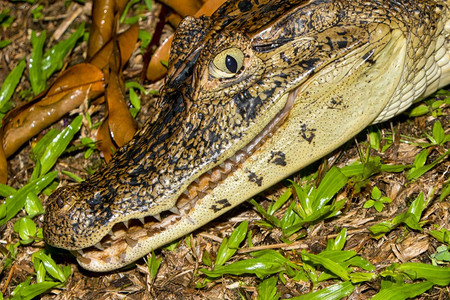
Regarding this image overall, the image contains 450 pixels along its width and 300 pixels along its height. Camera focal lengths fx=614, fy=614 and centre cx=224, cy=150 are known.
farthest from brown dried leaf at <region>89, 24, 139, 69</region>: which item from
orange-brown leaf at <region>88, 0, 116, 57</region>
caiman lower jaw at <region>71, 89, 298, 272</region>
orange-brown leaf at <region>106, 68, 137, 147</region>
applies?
caiman lower jaw at <region>71, 89, 298, 272</region>

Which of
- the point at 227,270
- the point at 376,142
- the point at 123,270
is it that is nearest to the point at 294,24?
the point at 376,142

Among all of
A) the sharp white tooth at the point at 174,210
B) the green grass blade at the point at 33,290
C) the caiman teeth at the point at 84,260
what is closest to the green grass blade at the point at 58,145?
the green grass blade at the point at 33,290

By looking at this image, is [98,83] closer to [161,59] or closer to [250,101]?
[161,59]

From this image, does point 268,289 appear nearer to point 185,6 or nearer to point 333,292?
point 333,292

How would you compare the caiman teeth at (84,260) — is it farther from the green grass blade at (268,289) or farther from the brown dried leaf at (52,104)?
the brown dried leaf at (52,104)

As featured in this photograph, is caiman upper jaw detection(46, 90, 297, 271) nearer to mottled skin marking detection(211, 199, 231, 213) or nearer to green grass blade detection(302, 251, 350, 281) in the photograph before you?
mottled skin marking detection(211, 199, 231, 213)

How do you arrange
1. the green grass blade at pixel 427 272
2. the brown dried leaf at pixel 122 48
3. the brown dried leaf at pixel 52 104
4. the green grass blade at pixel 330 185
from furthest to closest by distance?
the brown dried leaf at pixel 122 48
the brown dried leaf at pixel 52 104
the green grass blade at pixel 330 185
the green grass blade at pixel 427 272

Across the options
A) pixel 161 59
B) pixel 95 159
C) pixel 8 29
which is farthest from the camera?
pixel 8 29
